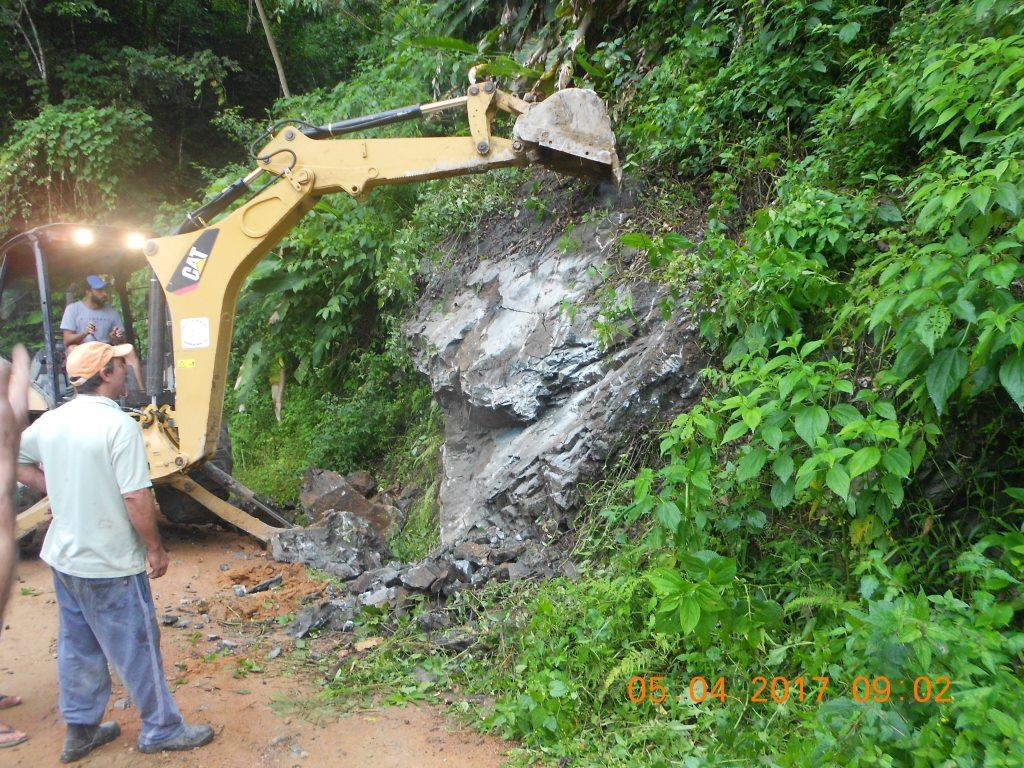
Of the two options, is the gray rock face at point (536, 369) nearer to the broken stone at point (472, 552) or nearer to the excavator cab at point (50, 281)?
the broken stone at point (472, 552)

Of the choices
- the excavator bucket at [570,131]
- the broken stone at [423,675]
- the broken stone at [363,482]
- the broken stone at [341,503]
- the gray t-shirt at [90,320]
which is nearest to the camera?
the broken stone at [423,675]

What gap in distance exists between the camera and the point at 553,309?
5750 millimetres

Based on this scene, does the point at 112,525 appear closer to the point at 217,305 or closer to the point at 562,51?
the point at 217,305

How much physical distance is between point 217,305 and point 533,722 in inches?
162

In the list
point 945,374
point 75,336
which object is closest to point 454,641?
point 945,374

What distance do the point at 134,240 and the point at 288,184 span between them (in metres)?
2.16

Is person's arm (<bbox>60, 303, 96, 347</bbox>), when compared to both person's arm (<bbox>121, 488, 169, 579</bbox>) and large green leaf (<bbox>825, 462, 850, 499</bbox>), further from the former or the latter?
large green leaf (<bbox>825, 462, 850, 499</bbox>)

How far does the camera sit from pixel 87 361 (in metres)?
3.47

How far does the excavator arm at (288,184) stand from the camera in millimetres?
5383

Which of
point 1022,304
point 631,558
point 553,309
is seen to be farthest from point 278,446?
point 1022,304

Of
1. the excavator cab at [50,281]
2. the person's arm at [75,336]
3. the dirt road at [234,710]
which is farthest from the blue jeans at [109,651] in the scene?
the person's arm at [75,336]

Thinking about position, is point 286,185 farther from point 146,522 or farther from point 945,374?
point 945,374
